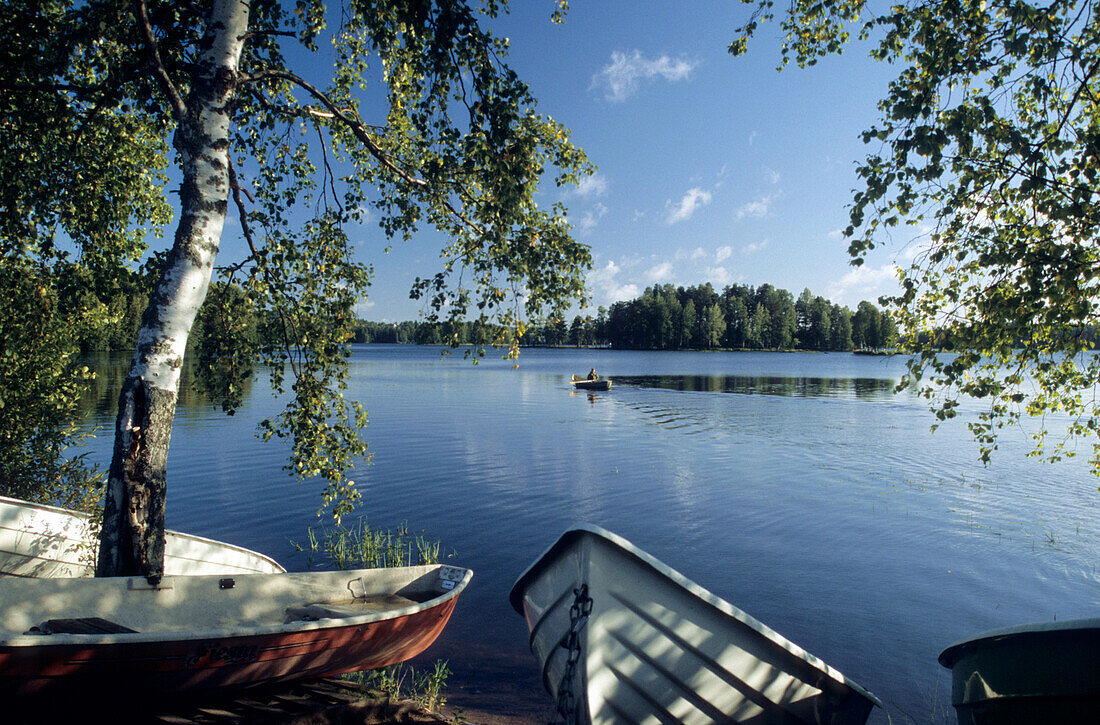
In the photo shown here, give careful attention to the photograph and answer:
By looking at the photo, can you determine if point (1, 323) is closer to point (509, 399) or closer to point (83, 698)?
point (83, 698)

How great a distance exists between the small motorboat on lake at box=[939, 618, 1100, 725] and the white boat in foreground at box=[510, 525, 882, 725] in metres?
1.42

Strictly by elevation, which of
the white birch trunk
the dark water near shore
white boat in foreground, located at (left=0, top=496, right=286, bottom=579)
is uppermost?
the white birch trunk

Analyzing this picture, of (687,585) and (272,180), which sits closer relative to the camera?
(687,585)

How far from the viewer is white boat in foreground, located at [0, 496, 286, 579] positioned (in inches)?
320

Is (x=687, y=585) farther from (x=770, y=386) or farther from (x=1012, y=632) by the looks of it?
(x=770, y=386)

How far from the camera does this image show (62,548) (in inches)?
339

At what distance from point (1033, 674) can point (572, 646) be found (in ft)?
13.2

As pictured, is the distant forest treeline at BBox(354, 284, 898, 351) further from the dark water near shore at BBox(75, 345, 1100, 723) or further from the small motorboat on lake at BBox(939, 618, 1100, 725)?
the small motorboat on lake at BBox(939, 618, 1100, 725)

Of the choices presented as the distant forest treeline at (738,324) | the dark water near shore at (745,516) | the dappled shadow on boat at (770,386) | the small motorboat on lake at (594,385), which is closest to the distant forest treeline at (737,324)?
the distant forest treeline at (738,324)

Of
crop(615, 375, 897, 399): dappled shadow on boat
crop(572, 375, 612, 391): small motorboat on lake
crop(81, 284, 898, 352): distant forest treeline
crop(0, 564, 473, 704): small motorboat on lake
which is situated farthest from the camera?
crop(81, 284, 898, 352): distant forest treeline

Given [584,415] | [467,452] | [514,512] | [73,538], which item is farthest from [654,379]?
[73,538]

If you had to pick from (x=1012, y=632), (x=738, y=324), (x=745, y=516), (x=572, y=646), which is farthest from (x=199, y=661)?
(x=738, y=324)

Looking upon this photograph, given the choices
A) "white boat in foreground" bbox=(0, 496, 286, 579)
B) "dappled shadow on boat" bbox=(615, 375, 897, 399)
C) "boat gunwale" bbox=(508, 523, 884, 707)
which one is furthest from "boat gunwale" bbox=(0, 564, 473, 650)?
"dappled shadow on boat" bbox=(615, 375, 897, 399)

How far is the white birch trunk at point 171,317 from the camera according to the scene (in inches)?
214
